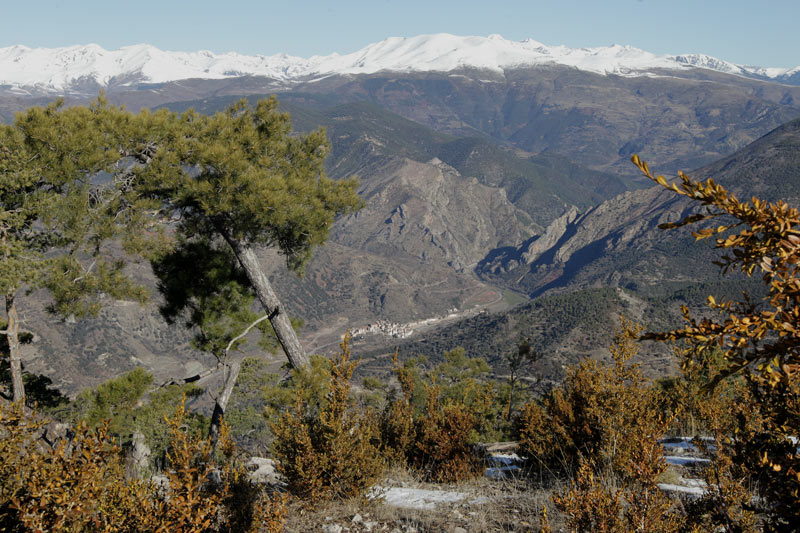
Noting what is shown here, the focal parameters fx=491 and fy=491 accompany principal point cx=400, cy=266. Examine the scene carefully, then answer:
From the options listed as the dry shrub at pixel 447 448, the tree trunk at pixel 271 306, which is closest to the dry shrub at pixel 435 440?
the dry shrub at pixel 447 448

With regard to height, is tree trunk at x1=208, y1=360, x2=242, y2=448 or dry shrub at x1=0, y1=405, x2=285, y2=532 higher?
dry shrub at x1=0, y1=405, x2=285, y2=532

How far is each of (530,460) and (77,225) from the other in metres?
7.79

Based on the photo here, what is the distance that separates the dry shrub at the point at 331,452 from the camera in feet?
17.4

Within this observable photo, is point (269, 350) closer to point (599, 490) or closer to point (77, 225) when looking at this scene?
point (77, 225)

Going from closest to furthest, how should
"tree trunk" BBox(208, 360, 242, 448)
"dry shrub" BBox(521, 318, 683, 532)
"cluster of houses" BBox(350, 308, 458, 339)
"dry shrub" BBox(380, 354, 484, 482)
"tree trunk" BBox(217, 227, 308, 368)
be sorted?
"dry shrub" BBox(521, 318, 683, 532) < "dry shrub" BBox(380, 354, 484, 482) < "tree trunk" BBox(217, 227, 308, 368) < "tree trunk" BBox(208, 360, 242, 448) < "cluster of houses" BBox(350, 308, 458, 339)

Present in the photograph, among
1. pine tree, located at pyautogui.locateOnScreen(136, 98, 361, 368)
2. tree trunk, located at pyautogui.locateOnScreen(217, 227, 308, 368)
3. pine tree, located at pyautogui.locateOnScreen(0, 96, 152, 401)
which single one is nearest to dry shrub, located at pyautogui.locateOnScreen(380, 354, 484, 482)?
tree trunk, located at pyautogui.locateOnScreen(217, 227, 308, 368)

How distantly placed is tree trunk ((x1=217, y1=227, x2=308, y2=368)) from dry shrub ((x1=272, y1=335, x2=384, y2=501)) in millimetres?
3607

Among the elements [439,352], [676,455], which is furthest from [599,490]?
[439,352]

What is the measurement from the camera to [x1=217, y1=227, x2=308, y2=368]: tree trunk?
8977 mm

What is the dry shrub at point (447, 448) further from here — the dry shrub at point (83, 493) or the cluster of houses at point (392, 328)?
the cluster of houses at point (392, 328)

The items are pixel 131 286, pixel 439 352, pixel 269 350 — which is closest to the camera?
pixel 131 286

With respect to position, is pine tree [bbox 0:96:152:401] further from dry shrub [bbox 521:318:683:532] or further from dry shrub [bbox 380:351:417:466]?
dry shrub [bbox 521:318:683:532]

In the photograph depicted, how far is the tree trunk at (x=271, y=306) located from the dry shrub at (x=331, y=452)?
3.61 meters

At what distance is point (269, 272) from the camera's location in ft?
→ 573
